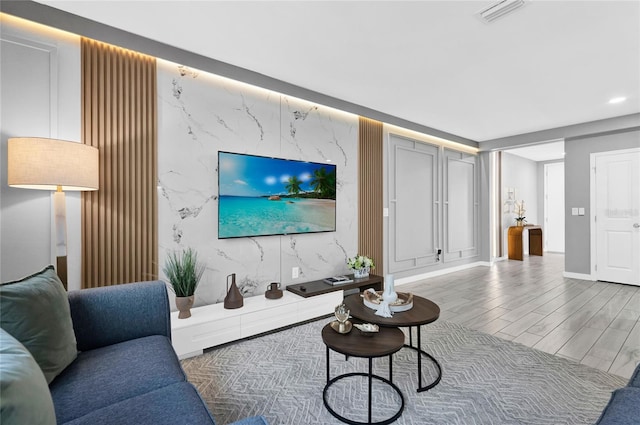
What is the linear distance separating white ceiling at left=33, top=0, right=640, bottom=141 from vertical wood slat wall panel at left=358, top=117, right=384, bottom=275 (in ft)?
1.71

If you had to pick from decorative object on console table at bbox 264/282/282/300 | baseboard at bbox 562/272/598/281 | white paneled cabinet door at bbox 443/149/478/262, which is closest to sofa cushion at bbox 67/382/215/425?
decorative object on console table at bbox 264/282/282/300

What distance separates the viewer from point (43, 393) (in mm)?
772

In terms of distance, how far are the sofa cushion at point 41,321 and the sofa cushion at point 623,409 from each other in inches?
83.3

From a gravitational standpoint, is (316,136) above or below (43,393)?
above

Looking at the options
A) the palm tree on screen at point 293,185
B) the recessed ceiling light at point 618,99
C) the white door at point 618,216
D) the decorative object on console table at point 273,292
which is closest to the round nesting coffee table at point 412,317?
the decorative object on console table at point 273,292

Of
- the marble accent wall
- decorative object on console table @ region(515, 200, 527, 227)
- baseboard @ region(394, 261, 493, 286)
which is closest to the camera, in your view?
the marble accent wall

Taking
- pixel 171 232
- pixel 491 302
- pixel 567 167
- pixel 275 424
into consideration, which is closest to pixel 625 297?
pixel 491 302

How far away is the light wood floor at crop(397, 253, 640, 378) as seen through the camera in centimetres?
258

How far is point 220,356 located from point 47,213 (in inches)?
66.2

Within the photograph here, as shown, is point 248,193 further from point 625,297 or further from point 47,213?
point 625,297

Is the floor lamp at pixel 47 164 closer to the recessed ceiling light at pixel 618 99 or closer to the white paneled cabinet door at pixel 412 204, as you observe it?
the white paneled cabinet door at pixel 412 204

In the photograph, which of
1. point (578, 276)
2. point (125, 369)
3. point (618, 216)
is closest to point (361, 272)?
point (125, 369)

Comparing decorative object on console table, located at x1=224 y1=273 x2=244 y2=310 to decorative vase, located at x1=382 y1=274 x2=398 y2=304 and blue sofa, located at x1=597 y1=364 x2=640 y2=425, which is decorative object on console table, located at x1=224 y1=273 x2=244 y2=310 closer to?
decorative vase, located at x1=382 y1=274 x2=398 y2=304

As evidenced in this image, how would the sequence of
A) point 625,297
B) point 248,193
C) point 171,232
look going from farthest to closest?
point 625,297 < point 248,193 < point 171,232
